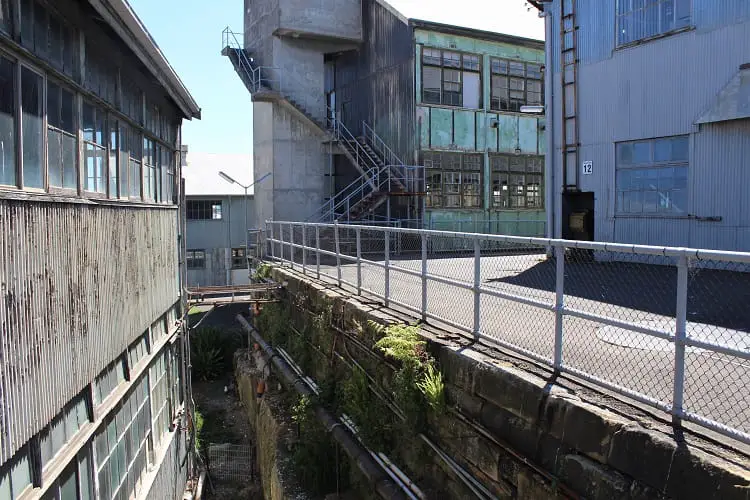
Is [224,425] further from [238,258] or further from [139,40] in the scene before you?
[238,258]

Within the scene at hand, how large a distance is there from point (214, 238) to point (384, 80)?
47.7ft

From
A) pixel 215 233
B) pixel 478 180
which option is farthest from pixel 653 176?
pixel 215 233

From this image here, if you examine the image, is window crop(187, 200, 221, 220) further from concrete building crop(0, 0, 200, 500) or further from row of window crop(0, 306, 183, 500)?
concrete building crop(0, 0, 200, 500)

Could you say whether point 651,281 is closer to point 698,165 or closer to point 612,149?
point 698,165

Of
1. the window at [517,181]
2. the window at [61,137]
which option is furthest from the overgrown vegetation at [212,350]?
the window at [61,137]

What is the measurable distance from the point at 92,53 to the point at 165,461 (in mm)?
6416

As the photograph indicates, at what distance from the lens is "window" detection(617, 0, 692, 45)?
1212 centimetres

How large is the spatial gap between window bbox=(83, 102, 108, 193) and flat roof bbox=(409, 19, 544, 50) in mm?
16287

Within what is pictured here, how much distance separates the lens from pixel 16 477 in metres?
4.31

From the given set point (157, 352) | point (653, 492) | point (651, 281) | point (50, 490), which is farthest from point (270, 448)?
point (653, 492)

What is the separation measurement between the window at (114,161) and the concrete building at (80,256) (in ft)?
0.10

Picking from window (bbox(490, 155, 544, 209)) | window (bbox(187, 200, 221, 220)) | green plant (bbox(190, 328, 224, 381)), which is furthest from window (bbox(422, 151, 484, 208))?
window (bbox(187, 200, 221, 220))

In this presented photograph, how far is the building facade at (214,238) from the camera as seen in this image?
105 ft

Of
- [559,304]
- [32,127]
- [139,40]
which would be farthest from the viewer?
[139,40]
